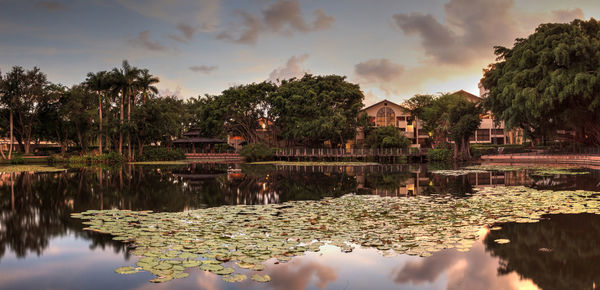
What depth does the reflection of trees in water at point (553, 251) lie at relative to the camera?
5571 mm

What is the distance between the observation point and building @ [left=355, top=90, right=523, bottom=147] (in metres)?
64.2

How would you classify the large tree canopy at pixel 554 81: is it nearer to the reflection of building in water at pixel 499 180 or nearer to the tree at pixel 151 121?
the reflection of building in water at pixel 499 180

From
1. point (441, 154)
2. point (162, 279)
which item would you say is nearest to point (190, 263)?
point (162, 279)

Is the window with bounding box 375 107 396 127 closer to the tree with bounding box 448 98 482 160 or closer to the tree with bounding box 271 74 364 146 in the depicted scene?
the tree with bounding box 271 74 364 146

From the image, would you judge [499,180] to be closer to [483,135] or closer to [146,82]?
[146,82]

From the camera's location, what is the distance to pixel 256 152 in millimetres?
47625

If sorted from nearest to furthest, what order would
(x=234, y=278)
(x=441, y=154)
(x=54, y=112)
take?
(x=234, y=278), (x=441, y=154), (x=54, y=112)

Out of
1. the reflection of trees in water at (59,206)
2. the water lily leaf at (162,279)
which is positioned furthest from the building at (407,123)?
the water lily leaf at (162,279)

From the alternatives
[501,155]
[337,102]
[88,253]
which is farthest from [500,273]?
[337,102]

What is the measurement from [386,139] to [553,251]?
1691 inches

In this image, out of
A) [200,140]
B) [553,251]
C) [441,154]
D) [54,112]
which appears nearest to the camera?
[553,251]

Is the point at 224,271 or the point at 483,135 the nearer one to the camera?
the point at 224,271

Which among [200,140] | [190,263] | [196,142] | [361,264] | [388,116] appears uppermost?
[388,116]

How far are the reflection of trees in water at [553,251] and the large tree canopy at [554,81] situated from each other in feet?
80.0
